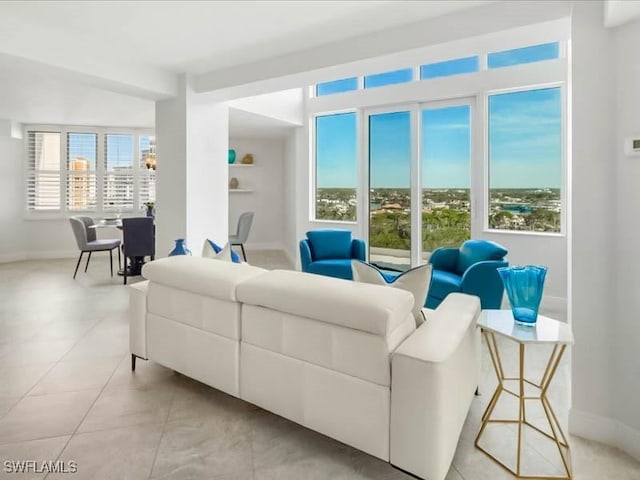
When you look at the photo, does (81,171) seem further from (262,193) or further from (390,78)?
(390,78)

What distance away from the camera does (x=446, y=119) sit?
18.1ft

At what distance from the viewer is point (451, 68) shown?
538cm

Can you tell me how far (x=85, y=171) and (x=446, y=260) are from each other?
728cm

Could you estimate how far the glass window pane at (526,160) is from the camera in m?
4.75

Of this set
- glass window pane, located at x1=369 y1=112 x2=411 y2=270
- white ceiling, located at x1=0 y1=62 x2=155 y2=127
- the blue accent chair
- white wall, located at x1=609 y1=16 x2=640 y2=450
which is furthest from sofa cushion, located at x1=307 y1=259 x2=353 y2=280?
white ceiling, located at x1=0 y1=62 x2=155 y2=127

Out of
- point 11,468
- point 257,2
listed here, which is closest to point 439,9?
point 257,2

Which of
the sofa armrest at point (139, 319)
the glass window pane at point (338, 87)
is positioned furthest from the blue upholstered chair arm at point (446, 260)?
the glass window pane at point (338, 87)

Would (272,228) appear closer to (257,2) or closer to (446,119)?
(446,119)

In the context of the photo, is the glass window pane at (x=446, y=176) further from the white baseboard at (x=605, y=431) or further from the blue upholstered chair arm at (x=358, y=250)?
the white baseboard at (x=605, y=431)

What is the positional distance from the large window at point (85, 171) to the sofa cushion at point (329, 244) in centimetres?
477

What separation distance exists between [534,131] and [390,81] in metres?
2.15

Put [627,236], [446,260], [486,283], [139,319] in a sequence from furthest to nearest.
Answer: [446,260] → [486,283] → [139,319] → [627,236]

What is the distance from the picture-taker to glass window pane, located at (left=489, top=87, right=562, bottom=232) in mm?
4754

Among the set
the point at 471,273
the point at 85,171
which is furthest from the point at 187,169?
the point at 85,171
